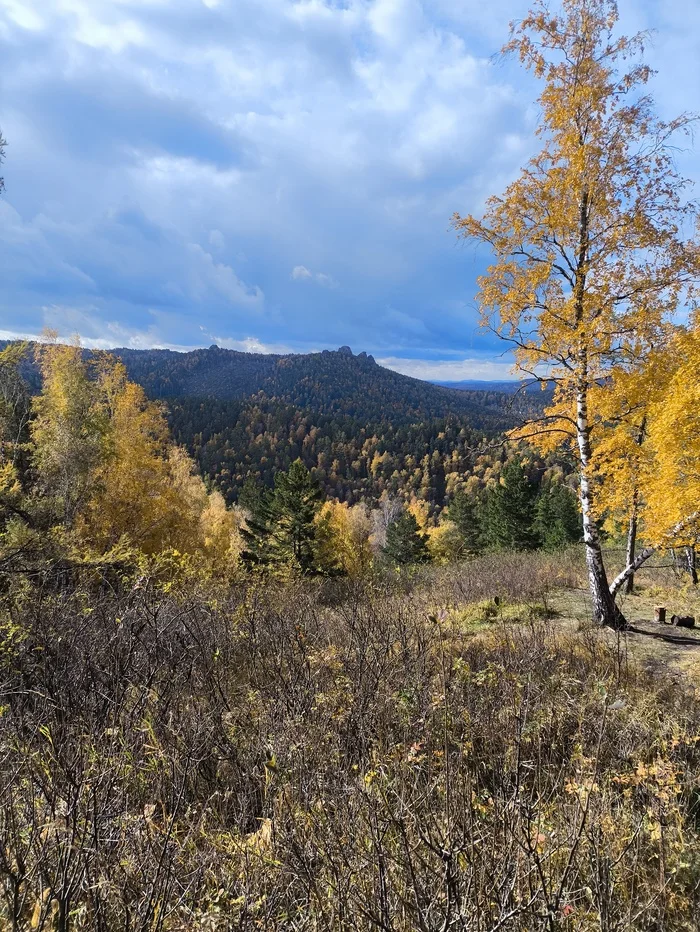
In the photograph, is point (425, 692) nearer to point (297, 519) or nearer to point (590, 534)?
point (590, 534)

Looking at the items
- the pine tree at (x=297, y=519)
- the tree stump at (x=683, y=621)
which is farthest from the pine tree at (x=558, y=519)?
the tree stump at (x=683, y=621)

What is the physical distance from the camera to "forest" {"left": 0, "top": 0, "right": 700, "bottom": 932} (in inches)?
76.5

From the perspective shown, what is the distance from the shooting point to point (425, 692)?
3.80 meters

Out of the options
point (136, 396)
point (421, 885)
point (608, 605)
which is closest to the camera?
point (421, 885)

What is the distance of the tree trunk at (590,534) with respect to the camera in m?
7.24

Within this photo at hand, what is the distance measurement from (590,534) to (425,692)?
5182mm

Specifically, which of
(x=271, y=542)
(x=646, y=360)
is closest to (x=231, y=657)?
(x=646, y=360)

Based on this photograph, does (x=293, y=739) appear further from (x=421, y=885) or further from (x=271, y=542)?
(x=271, y=542)

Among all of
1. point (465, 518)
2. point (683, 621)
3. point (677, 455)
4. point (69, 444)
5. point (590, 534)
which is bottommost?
point (465, 518)

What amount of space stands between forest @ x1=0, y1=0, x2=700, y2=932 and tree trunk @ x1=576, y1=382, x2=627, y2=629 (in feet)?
0.15

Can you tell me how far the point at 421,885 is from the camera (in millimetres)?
1864

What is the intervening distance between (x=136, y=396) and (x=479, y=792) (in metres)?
21.6

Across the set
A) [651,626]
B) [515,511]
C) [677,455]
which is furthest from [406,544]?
[677,455]

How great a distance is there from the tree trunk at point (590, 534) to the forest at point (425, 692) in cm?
5
